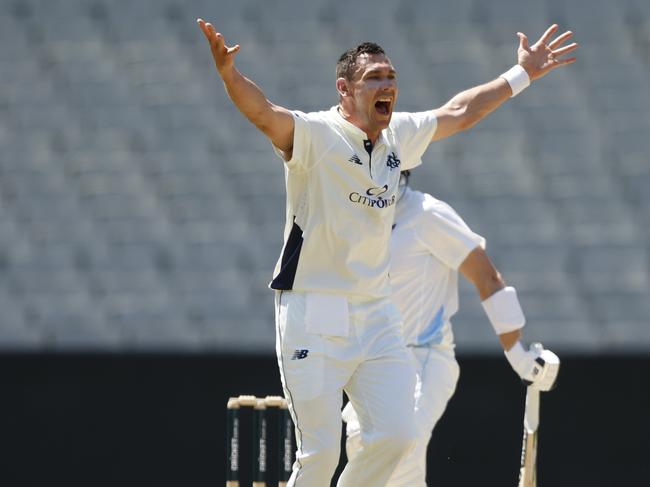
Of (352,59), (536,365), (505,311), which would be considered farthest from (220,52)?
(536,365)

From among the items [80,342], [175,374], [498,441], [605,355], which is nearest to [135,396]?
[175,374]

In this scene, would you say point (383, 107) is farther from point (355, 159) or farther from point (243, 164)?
point (243, 164)

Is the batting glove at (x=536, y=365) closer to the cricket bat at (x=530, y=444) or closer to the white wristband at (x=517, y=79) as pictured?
the cricket bat at (x=530, y=444)

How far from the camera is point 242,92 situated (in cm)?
384

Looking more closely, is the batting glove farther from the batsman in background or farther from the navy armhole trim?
the navy armhole trim

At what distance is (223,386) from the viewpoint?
21.1 ft

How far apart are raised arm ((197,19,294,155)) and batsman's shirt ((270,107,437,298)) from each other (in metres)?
0.10

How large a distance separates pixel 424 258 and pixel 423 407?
0.55 meters

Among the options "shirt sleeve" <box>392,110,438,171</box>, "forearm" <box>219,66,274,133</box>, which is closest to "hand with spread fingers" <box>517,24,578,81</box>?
"shirt sleeve" <box>392,110,438,171</box>

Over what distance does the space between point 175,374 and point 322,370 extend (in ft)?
8.26

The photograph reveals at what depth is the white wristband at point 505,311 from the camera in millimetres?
5012

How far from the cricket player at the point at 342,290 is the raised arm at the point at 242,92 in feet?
0.04

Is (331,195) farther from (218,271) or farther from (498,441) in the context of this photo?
(218,271)

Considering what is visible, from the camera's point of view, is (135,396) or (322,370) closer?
(322,370)
